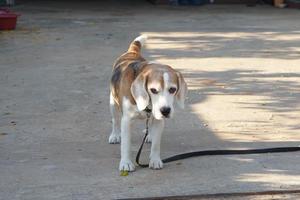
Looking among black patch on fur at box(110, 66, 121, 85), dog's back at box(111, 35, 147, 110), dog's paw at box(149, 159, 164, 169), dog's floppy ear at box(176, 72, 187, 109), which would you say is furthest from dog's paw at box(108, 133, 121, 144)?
dog's floppy ear at box(176, 72, 187, 109)

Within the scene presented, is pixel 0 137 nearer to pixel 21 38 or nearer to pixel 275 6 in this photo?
pixel 21 38

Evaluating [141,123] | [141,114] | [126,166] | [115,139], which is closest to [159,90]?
[141,114]

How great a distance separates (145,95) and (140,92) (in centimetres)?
5

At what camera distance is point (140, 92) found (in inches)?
211

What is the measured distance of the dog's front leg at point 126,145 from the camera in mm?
5680

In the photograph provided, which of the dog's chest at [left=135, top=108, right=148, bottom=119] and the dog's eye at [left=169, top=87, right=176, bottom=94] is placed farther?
the dog's chest at [left=135, top=108, right=148, bottom=119]

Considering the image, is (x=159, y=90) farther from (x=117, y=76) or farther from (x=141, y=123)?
(x=141, y=123)

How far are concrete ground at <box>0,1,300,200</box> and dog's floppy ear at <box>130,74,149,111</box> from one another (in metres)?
0.61

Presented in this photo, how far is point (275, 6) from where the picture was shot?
68.6ft

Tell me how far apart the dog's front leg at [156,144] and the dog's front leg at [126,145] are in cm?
17

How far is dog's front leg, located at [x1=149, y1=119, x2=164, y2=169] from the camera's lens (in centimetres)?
572

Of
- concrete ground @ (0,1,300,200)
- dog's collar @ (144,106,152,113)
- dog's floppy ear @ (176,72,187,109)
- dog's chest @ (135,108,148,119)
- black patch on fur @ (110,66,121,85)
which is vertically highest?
dog's floppy ear @ (176,72,187,109)

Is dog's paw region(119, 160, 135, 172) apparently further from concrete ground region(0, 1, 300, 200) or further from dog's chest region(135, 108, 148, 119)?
dog's chest region(135, 108, 148, 119)

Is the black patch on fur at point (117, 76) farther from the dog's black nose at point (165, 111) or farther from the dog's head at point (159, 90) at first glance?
the dog's black nose at point (165, 111)
